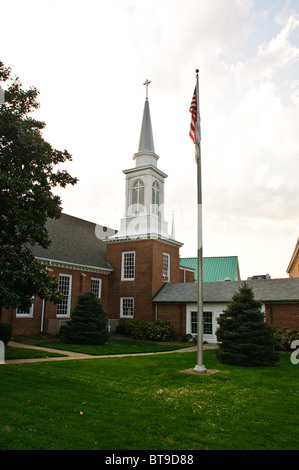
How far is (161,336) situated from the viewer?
2567 cm

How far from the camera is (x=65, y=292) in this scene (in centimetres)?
2719

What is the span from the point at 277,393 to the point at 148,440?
5.13m

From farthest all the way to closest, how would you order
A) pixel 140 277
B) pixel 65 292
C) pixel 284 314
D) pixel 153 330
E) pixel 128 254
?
pixel 128 254
pixel 140 277
pixel 65 292
pixel 153 330
pixel 284 314

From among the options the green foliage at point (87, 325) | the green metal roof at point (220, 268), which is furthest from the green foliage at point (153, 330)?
the green metal roof at point (220, 268)

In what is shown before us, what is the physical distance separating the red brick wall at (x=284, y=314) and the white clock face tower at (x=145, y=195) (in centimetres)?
1138

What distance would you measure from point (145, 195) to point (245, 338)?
66.0 feet

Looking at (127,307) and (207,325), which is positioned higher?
(127,307)

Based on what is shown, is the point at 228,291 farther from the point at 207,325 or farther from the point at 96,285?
the point at 96,285

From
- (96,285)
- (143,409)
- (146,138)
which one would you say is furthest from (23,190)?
(146,138)

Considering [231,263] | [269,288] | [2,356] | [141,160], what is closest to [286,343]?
[269,288]

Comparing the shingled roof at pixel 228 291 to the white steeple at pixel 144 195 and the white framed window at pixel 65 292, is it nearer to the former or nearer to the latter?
the white steeple at pixel 144 195

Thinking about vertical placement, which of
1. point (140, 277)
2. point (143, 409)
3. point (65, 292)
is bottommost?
point (143, 409)

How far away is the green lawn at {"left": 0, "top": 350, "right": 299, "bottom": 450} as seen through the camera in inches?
218

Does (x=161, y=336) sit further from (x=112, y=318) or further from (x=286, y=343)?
(x=286, y=343)
